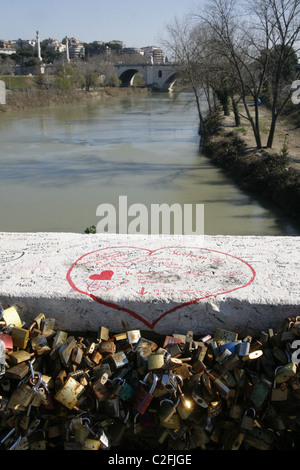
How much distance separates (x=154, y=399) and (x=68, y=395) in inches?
22.2

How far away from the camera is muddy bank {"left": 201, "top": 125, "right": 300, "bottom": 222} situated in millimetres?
11306

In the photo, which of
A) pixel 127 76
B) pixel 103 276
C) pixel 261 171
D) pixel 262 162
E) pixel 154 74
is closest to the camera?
pixel 103 276

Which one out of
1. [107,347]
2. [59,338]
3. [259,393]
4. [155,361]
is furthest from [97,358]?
[259,393]

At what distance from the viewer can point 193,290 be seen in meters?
3.19

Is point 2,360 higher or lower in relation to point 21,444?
higher

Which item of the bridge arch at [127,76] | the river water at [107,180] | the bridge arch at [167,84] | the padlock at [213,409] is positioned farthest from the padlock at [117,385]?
the bridge arch at [127,76]

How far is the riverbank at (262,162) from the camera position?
37.8 ft

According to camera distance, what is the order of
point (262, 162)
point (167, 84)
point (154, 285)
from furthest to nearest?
point (167, 84), point (262, 162), point (154, 285)

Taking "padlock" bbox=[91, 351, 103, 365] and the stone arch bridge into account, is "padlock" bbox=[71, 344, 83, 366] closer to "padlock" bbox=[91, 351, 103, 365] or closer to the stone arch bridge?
"padlock" bbox=[91, 351, 103, 365]

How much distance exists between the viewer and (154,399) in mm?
2678

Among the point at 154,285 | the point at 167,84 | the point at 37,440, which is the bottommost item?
the point at 37,440

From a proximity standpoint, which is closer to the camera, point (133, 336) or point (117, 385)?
point (117, 385)

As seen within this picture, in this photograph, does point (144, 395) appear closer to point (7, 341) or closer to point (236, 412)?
point (236, 412)

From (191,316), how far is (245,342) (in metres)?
0.45
